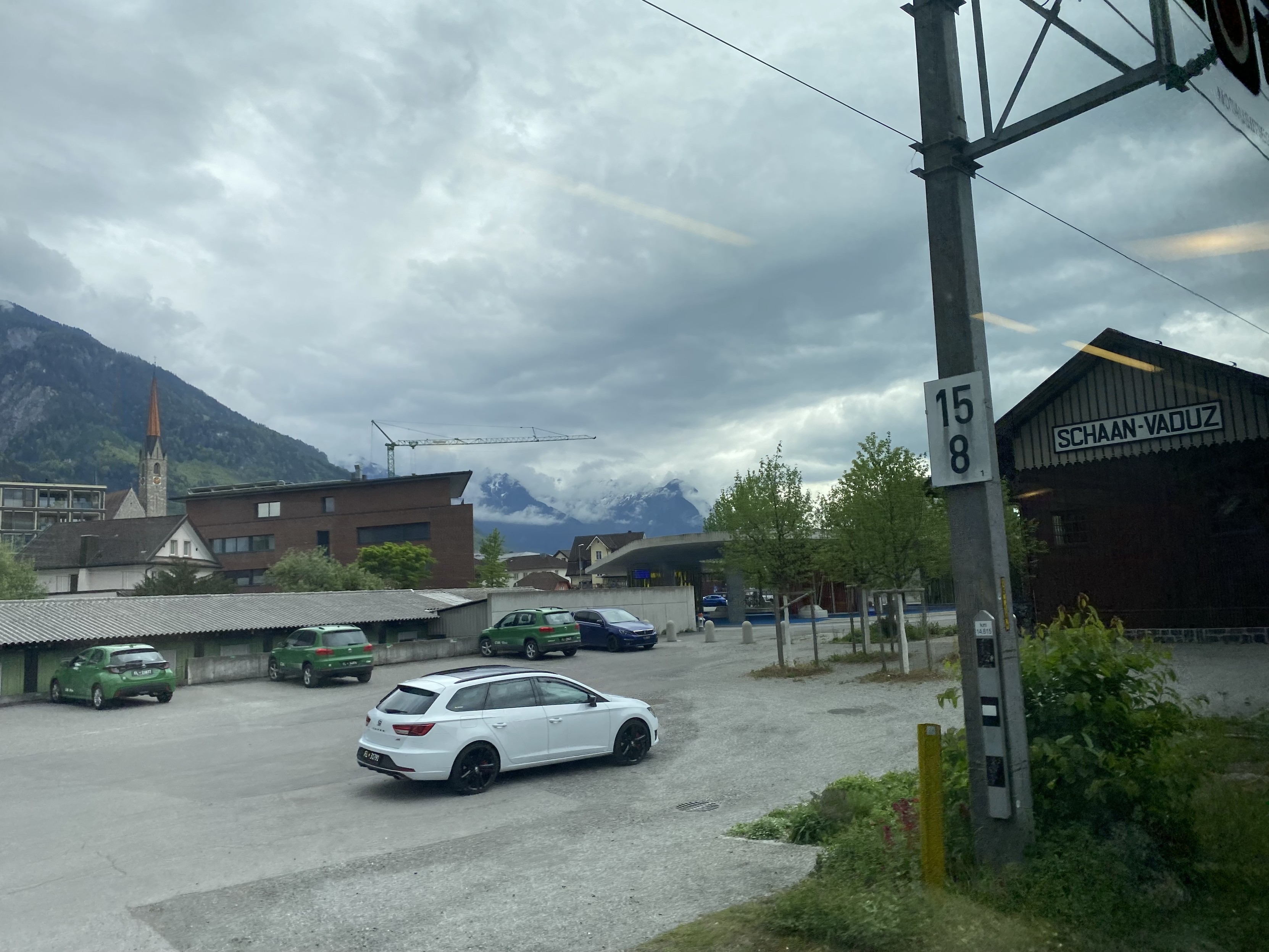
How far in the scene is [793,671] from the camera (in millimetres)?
24812

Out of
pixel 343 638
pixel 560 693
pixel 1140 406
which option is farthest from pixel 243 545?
pixel 1140 406

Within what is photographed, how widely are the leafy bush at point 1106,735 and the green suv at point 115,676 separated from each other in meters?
23.3

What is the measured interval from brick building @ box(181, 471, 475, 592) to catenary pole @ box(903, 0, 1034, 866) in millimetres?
66149

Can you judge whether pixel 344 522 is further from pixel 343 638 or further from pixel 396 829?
pixel 396 829

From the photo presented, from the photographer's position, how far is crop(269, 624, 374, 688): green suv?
27.7 metres

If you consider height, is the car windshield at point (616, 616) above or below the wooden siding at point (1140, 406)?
below

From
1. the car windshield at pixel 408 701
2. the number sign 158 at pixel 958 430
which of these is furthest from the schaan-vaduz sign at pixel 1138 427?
the car windshield at pixel 408 701

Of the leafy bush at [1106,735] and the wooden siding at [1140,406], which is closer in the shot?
the leafy bush at [1106,735]

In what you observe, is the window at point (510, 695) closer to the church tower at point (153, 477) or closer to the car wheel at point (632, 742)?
the car wheel at point (632, 742)

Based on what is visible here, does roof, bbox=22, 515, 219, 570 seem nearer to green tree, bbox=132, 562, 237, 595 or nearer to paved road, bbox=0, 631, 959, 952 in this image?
green tree, bbox=132, 562, 237, 595

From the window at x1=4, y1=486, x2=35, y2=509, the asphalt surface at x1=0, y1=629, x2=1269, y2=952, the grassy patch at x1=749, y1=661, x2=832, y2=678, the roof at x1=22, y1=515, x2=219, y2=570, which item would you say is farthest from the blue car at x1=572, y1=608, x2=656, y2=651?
the window at x1=4, y1=486, x2=35, y2=509

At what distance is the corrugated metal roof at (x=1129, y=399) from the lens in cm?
1220

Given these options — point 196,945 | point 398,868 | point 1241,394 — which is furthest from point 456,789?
point 1241,394

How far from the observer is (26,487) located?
14862 cm
